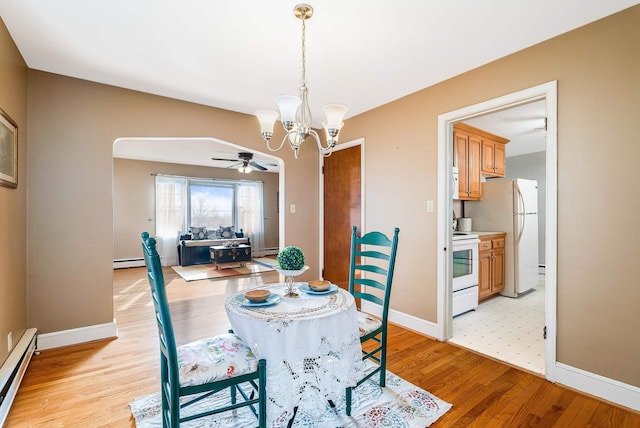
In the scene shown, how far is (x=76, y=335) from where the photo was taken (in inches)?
110

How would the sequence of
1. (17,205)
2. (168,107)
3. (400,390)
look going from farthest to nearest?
(168,107) < (17,205) < (400,390)

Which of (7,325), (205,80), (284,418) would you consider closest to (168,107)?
(205,80)

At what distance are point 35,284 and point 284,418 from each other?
2.51 m

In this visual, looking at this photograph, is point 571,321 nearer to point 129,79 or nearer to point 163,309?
point 163,309

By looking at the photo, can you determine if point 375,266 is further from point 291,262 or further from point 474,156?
point 474,156

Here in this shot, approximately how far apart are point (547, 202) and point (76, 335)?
4.11 m

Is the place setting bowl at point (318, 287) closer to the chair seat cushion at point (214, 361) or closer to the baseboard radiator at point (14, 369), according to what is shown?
the chair seat cushion at point (214, 361)

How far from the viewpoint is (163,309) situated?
51.6 inches

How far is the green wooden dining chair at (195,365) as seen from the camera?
1304mm

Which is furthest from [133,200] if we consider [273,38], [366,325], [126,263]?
[366,325]

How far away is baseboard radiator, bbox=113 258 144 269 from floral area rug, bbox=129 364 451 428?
5.76 m

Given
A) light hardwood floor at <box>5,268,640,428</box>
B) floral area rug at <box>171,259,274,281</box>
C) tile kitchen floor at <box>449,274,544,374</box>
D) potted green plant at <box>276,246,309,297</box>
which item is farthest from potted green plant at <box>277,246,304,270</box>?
floral area rug at <box>171,259,274,281</box>

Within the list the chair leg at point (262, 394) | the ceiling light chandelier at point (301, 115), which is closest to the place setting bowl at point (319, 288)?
the chair leg at point (262, 394)

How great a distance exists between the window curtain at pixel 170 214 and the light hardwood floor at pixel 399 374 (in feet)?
14.2
